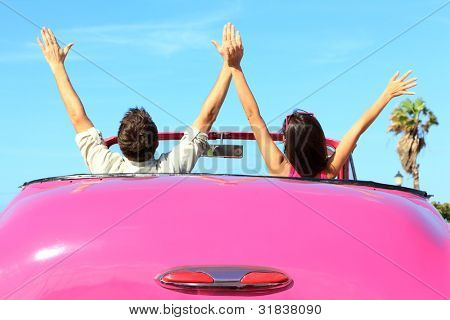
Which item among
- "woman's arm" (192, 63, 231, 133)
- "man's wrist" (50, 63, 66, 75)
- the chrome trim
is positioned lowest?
the chrome trim

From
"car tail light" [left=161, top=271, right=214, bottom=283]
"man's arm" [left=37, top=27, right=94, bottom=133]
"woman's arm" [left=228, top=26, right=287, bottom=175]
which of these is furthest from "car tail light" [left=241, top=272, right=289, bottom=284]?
"man's arm" [left=37, top=27, right=94, bottom=133]

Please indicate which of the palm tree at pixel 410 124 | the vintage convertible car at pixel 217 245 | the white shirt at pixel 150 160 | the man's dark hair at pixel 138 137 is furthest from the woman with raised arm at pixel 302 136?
the palm tree at pixel 410 124

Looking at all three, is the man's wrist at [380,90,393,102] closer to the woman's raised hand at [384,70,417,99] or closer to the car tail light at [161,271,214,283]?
the woman's raised hand at [384,70,417,99]

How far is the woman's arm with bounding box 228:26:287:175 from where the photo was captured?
12.8 ft

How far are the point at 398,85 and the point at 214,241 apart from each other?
2196 mm

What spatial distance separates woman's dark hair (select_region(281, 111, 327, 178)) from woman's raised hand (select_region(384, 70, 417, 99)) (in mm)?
643

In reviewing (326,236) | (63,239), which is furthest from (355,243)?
(63,239)

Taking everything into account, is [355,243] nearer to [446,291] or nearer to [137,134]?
[446,291]

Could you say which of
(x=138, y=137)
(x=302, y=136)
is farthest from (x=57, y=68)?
(x=302, y=136)

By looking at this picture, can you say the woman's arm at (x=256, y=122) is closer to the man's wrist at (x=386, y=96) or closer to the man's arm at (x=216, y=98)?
the man's arm at (x=216, y=98)

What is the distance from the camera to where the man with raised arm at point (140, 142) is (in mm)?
3877

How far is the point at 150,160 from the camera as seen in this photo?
155 inches

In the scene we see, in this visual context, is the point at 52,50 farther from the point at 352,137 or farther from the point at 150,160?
the point at 352,137
